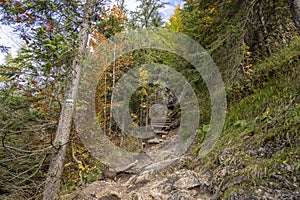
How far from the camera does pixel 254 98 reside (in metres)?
4.22

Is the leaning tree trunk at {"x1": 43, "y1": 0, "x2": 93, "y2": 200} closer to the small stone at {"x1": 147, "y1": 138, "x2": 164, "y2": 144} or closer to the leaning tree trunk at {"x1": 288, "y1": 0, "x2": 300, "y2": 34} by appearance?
the leaning tree trunk at {"x1": 288, "y1": 0, "x2": 300, "y2": 34}

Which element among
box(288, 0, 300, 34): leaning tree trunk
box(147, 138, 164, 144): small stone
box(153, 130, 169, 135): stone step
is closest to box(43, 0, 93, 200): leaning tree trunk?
box(288, 0, 300, 34): leaning tree trunk

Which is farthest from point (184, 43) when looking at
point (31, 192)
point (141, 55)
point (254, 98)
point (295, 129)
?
point (31, 192)

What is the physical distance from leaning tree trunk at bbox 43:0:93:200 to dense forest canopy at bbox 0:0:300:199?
0.02m

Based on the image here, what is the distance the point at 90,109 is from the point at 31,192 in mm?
4994

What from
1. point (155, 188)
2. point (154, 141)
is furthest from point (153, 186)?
point (154, 141)

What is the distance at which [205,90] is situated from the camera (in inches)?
239

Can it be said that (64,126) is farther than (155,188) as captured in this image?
Yes

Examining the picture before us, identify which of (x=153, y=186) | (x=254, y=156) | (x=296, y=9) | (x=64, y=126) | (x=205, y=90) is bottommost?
(x=153, y=186)

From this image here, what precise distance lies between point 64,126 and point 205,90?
14.9 ft

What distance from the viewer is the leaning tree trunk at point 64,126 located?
4.27 m

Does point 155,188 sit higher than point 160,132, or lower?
lower

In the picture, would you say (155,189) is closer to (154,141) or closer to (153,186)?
(153,186)

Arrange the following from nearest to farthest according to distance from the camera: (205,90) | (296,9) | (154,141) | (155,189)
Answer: (296,9), (155,189), (205,90), (154,141)
